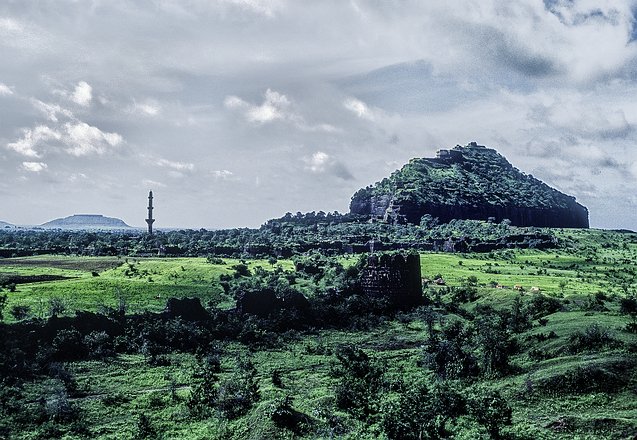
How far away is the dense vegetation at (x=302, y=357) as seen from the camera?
156ft

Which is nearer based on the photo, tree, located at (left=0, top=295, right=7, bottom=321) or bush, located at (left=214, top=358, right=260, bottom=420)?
bush, located at (left=214, top=358, right=260, bottom=420)

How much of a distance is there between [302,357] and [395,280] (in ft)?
125

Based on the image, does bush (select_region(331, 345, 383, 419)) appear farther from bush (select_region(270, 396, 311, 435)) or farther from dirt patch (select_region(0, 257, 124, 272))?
dirt patch (select_region(0, 257, 124, 272))

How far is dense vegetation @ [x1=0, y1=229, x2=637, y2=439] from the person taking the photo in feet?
156

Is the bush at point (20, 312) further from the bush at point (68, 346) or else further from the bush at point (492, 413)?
the bush at point (492, 413)

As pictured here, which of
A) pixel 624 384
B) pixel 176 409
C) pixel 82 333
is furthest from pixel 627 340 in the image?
pixel 82 333

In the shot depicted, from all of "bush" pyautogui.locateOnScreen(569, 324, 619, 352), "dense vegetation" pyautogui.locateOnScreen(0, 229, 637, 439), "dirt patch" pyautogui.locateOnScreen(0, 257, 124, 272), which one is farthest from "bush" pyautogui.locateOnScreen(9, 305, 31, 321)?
"bush" pyautogui.locateOnScreen(569, 324, 619, 352)

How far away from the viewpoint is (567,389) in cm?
5022

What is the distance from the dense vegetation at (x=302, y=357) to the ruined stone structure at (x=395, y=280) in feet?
9.60

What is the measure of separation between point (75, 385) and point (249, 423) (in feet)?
74.9

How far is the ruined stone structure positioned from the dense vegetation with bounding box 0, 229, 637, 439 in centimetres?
292

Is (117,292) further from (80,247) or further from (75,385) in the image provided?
(80,247)

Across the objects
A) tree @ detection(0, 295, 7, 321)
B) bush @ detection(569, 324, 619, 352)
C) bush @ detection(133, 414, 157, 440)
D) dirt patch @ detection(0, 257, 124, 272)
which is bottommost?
bush @ detection(133, 414, 157, 440)

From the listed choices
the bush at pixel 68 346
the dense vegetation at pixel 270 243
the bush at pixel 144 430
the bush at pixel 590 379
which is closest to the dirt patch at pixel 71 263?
the dense vegetation at pixel 270 243
